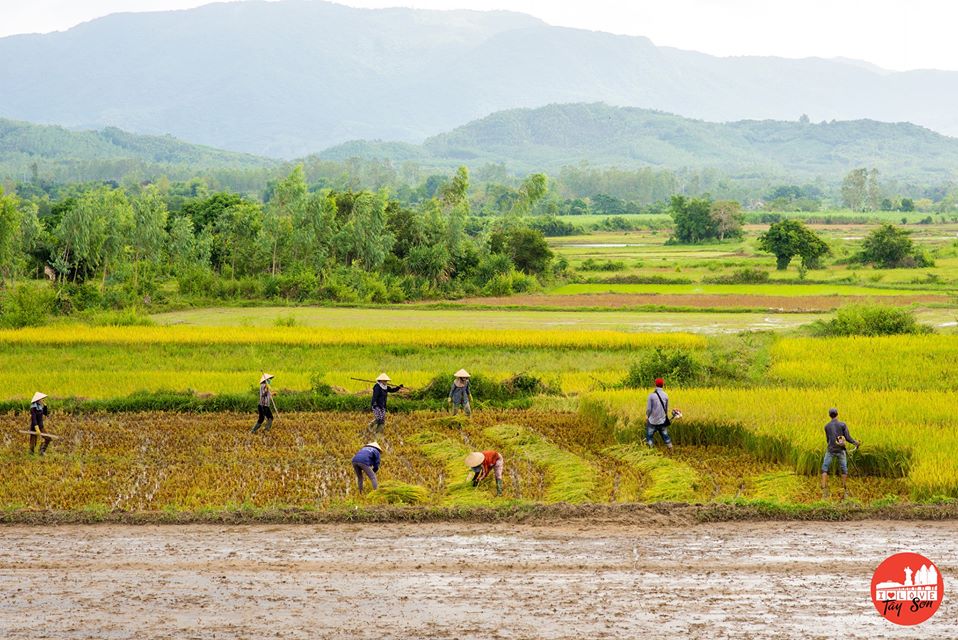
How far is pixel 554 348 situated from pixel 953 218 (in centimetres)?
10470

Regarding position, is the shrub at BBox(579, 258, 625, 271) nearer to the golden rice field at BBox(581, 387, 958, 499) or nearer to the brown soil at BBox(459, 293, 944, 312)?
the brown soil at BBox(459, 293, 944, 312)

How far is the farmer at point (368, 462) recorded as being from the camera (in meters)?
14.4

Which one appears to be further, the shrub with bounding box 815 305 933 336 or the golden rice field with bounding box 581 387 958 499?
the shrub with bounding box 815 305 933 336

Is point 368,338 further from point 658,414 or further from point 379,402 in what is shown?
point 658,414

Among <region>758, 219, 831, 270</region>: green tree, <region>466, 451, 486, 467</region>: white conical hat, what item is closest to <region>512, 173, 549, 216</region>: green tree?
<region>758, 219, 831, 270</region>: green tree

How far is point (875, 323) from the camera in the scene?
101ft

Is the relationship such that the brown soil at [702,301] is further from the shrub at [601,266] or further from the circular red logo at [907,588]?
the circular red logo at [907,588]

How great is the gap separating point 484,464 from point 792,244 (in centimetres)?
4734

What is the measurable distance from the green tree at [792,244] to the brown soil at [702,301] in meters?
13.2

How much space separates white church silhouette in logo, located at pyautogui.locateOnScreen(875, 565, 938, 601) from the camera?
33.9ft

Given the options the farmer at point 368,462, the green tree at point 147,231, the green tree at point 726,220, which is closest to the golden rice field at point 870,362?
the farmer at point 368,462

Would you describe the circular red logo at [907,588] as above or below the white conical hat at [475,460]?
below

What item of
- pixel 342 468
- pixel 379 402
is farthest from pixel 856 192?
pixel 342 468

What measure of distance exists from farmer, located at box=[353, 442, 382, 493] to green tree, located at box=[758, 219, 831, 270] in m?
47.8
